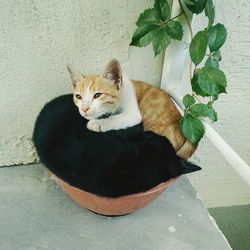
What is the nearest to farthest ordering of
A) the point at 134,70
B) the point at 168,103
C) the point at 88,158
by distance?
the point at 88,158 → the point at 168,103 → the point at 134,70

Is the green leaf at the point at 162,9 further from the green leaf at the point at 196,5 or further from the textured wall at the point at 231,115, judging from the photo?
the textured wall at the point at 231,115

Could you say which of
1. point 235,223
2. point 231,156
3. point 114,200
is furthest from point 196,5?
point 235,223

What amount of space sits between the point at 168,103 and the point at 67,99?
239mm

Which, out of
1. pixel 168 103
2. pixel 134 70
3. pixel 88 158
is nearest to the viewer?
pixel 88 158

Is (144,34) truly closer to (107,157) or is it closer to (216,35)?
(216,35)

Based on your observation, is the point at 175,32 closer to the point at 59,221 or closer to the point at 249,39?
the point at 249,39

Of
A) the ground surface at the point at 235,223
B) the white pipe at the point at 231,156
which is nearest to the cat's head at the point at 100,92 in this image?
the white pipe at the point at 231,156

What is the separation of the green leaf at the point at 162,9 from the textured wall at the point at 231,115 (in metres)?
0.16

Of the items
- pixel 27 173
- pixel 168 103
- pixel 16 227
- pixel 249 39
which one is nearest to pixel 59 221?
pixel 16 227

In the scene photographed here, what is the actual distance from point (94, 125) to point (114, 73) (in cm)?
12

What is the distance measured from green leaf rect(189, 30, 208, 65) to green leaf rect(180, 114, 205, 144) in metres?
0.12

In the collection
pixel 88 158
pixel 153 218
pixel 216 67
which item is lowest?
pixel 153 218

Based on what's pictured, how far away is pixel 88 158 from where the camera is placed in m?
0.60

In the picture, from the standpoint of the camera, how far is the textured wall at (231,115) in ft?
2.63
